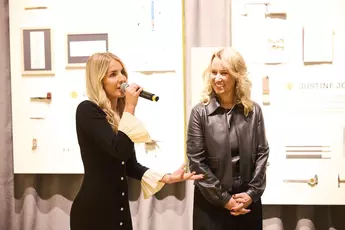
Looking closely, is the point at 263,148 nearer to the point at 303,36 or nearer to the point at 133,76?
the point at 303,36

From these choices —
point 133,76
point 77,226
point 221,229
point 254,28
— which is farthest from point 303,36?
point 77,226

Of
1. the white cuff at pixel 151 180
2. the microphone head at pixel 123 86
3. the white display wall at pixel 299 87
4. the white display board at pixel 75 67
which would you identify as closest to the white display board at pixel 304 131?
the white display wall at pixel 299 87

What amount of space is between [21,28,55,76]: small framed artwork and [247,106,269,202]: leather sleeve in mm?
1772

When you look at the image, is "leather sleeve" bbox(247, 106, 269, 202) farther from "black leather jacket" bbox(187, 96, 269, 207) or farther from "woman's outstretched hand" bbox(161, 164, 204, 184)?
"woman's outstretched hand" bbox(161, 164, 204, 184)

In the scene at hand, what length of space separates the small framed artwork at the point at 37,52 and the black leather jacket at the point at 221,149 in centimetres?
154

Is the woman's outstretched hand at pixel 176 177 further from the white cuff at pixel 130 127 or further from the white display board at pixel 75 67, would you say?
the white display board at pixel 75 67

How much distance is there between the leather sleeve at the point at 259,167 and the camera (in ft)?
6.72

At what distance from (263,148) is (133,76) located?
130 centimetres

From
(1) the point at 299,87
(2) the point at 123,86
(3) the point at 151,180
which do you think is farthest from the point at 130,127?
(1) the point at 299,87

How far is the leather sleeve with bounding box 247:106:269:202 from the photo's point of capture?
2.05 m

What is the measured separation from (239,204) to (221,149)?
28cm

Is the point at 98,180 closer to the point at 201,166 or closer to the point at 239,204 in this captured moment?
the point at 201,166

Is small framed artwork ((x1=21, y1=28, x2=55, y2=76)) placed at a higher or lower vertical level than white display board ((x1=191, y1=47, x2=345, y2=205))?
higher

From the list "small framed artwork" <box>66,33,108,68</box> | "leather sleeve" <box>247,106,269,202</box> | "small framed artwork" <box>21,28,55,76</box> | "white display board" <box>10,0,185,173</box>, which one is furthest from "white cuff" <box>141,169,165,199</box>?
"small framed artwork" <box>21,28,55,76</box>
